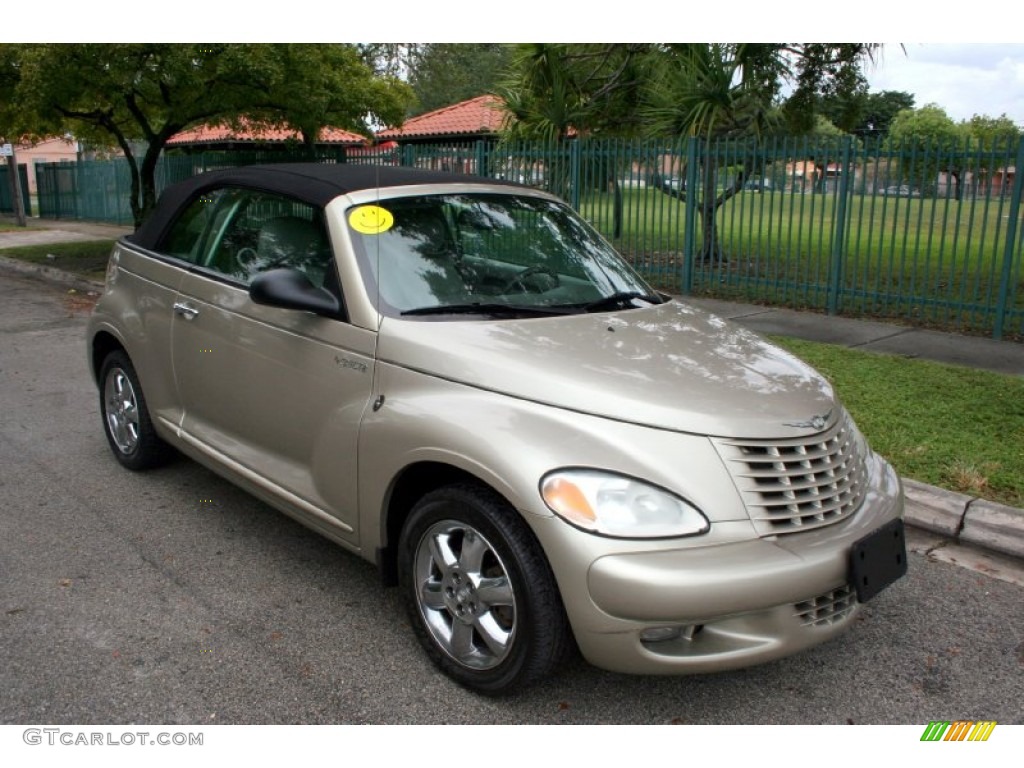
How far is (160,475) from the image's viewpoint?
5.27 m

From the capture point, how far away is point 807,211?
11445mm

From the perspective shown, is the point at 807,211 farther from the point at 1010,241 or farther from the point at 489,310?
the point at 489,310

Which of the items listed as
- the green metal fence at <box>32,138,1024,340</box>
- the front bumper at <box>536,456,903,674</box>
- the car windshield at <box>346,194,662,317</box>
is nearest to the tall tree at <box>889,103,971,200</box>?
the green metal fence at <box>32,138,1024,340</box>

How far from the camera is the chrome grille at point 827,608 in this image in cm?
285

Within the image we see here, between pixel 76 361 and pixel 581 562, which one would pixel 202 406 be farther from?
pixel 76 361

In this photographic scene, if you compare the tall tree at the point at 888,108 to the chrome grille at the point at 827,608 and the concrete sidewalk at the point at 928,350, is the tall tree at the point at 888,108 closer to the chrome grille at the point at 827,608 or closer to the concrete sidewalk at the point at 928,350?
the concrete sidewalk at the point at 928,350

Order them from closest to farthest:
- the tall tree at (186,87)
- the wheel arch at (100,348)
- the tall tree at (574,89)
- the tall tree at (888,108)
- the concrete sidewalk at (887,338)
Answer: the wheel arch at (100,348)
the concrete sidewalk at (887,338)
the tall tree at (186,87)
the tall tree at (574,89)
the tall tree at (888,108)

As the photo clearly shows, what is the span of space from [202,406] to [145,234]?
50.9 inches

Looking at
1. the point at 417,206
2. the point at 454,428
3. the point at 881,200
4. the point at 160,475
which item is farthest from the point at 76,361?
the point at 881,200

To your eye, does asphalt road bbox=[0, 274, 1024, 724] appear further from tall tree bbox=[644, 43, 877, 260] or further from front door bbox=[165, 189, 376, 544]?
tall tree bbox=[644, 43, 877, 260]

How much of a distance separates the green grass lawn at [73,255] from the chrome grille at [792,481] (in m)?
12.5

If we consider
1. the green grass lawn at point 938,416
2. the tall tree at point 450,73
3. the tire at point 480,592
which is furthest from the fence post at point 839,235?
Result: the tall tree at point 450,73

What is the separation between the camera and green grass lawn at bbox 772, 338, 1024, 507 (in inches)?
196

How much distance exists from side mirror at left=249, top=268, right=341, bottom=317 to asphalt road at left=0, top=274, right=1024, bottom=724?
3.98 ft
